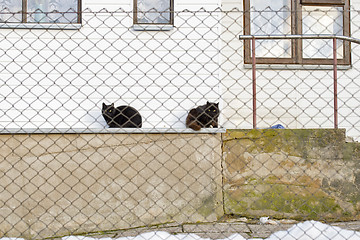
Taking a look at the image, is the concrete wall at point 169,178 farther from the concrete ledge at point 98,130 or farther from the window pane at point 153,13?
the window pane at point 153,13

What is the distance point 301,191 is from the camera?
428 centimetres

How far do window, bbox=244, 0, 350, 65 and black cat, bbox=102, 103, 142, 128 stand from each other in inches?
87.5

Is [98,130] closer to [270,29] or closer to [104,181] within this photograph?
[104,181]

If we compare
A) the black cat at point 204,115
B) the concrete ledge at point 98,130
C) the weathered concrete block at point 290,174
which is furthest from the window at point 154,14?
the weathered concrete block at point 290,174

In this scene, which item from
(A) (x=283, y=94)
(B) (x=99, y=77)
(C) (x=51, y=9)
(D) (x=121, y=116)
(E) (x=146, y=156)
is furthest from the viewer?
(A) (x=283, y=94)

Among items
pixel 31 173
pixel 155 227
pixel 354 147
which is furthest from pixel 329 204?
pixel 31 173

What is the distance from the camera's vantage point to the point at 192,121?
4.32 m

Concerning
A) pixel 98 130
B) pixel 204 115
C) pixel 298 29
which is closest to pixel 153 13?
pixel 204 115

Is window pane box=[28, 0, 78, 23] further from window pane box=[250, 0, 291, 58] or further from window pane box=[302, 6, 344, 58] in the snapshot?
window pane box=[302, 6, 344, 58]

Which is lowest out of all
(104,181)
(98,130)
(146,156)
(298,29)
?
(104,181)

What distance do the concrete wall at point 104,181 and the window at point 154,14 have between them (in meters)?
1.48

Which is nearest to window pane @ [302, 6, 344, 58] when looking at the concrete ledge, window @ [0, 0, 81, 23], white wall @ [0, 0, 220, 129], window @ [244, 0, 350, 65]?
window @ [244, 0, 350, 65]

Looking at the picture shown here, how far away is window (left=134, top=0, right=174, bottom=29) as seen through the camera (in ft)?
15.6

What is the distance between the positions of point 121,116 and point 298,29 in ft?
10.2
